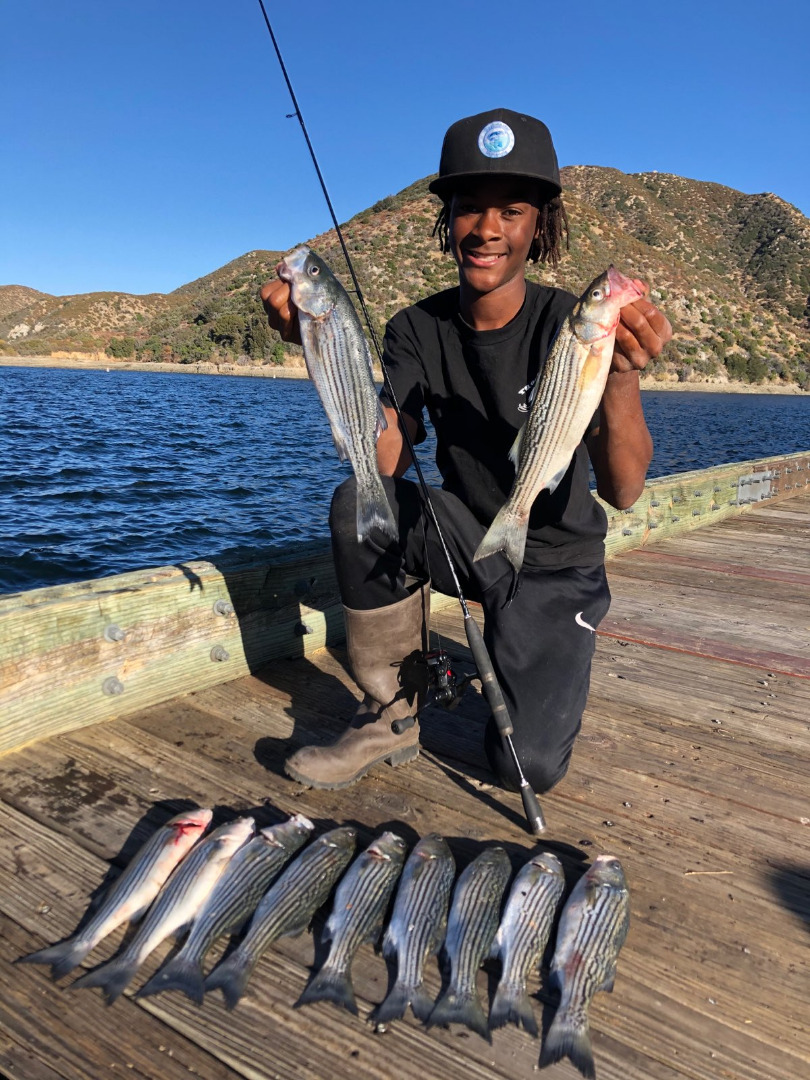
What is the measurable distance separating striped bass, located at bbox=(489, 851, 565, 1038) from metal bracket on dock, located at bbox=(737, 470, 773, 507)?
8.55 metres

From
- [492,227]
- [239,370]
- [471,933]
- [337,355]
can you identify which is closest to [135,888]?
[471,933]

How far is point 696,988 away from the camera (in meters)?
2.29

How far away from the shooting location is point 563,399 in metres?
2.89

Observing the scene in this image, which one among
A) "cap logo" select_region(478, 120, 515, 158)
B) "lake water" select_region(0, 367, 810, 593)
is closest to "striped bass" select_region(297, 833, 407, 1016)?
"lake water" select_region(0, 367, 810, 593)

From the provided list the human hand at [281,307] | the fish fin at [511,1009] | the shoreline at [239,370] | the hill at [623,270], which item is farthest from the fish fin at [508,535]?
the shoreline at [239,370]

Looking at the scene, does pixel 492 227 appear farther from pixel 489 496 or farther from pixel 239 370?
pixel 239 370

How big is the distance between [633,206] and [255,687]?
166 m

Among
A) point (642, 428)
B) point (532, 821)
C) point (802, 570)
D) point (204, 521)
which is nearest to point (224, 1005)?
point (532, 821)

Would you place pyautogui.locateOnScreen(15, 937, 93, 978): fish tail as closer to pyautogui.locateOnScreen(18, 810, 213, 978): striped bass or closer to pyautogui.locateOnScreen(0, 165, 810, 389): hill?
pyautogui.locateOnScreen(18, 810, 213, 978): striped bass

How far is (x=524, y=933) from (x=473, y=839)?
0.59 meters

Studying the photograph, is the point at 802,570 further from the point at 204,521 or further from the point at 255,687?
the point at 204,521

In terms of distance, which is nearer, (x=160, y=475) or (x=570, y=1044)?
(x=570, y=1044)

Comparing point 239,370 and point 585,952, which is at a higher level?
point 239,370

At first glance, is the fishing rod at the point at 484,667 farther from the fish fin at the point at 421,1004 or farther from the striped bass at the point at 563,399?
the fish fin at the point at 421,1004
